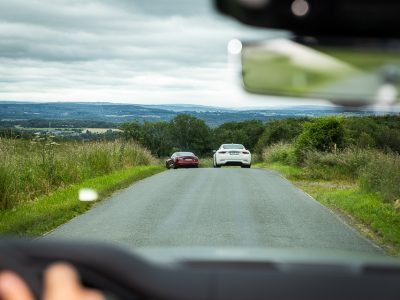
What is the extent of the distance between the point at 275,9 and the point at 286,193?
18879mm

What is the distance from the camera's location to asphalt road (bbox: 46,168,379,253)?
11.9 metres

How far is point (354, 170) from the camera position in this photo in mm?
27312

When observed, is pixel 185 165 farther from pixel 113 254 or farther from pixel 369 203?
pixel 113 254

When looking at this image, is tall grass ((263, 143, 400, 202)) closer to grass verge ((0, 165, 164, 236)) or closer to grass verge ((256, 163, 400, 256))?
grass verge ((256, 163, 400, 256))

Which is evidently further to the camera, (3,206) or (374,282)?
(3,206)

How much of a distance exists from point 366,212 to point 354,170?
39.6 feet

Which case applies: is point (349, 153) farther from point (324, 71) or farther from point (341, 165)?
point (324, 71)

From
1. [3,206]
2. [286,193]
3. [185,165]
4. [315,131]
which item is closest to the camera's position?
[3,206]

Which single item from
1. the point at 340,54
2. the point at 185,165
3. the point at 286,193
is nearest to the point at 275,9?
the point at 340,54

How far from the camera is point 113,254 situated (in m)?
2.17

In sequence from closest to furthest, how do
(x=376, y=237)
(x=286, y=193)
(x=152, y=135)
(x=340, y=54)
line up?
(x=340, y=54), (x=376, y=237), (x=286, y=193), (x=152, y=135)

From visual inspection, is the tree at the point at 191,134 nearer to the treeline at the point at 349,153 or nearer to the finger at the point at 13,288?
the treeline at the point at 349,153

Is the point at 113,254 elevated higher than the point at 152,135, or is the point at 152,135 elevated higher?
the point at 113,254

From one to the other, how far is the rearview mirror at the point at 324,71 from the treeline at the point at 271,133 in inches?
948
